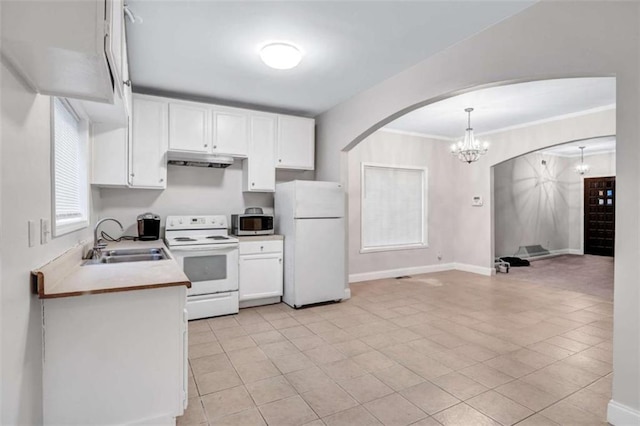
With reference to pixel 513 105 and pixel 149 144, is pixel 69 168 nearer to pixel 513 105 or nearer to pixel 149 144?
pixel 149 144

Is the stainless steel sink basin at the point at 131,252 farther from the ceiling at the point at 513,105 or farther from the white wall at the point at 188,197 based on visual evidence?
the ceiling at the point at 513,105

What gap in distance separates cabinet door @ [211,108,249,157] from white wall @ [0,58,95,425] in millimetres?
2431

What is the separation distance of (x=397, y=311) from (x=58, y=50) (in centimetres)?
386

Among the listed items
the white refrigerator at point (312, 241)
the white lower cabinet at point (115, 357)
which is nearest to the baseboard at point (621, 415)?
the white lower cabinet at point (115, 357)

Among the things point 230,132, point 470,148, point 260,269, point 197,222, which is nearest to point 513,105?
point 470,148

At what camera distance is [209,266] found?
3.82 meters

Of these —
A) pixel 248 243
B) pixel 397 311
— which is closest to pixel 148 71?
pixel 248 243

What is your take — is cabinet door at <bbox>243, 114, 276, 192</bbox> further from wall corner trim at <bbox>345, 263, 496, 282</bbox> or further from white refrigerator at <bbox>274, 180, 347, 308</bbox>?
wall corner trim at <bbox>345, 263, 496, 282</bbox>

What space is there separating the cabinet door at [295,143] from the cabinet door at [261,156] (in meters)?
0.11

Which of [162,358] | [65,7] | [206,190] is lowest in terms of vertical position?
[162,358]

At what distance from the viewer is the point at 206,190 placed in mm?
4441

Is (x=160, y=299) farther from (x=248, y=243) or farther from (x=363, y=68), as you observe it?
(x=363, y=68)

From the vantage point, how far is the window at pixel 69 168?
2.13m

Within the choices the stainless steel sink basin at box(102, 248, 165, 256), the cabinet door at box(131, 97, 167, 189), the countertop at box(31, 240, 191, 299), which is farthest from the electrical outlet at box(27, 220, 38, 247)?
the cabinet door at box(131, 97, 167, 189)
